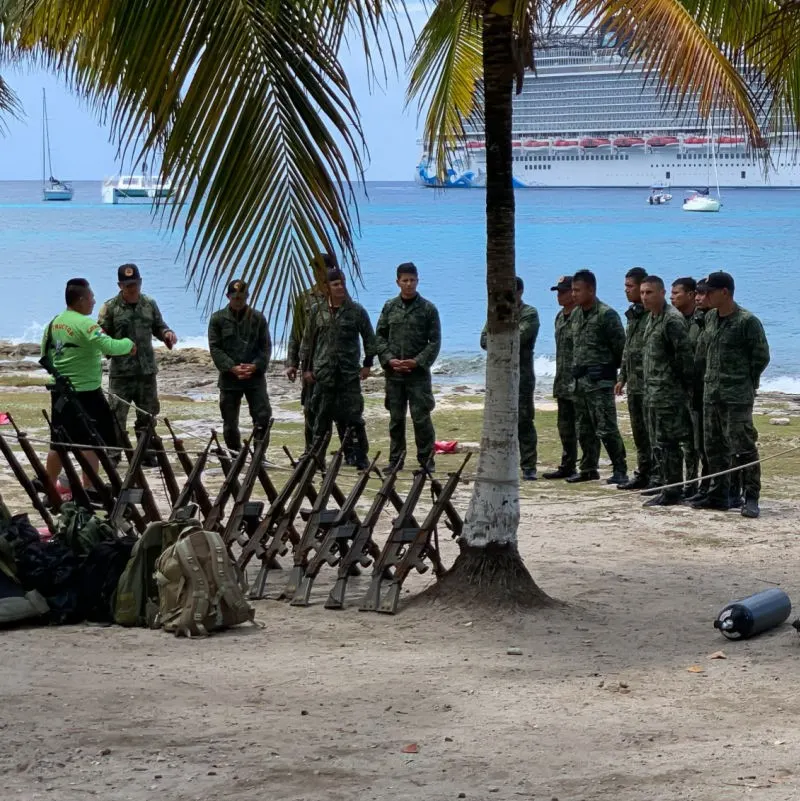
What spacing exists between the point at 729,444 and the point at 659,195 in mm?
96263

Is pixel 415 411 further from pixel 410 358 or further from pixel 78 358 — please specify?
pixel 78 358

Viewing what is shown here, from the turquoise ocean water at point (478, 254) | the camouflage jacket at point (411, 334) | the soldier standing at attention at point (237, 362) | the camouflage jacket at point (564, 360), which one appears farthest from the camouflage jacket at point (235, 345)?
the turquoise ocean water at point (478, 254)

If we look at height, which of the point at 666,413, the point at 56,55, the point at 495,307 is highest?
the point at 56,55

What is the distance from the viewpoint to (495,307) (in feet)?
25.5

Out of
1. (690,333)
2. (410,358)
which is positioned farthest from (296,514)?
(690,333)

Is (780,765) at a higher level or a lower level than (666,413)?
lower

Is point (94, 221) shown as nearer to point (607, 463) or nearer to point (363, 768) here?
point (607, 463)

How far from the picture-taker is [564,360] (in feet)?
40.7

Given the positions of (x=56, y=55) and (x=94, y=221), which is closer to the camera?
(x=56, y=55)

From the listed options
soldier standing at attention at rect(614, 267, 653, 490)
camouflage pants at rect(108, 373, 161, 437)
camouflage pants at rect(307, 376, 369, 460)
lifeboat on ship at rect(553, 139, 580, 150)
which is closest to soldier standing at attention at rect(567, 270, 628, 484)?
soldier standing at attention at rect(614, 267, 653, 490)

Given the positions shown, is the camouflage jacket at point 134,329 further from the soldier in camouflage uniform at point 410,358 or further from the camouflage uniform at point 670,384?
the camouflage uniform at point 670,384

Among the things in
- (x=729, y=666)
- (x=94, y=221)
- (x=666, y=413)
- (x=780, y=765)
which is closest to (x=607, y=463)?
(x=666, y=413)

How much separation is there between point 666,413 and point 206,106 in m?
6.27

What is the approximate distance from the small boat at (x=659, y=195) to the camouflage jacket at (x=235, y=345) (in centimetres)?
9417
